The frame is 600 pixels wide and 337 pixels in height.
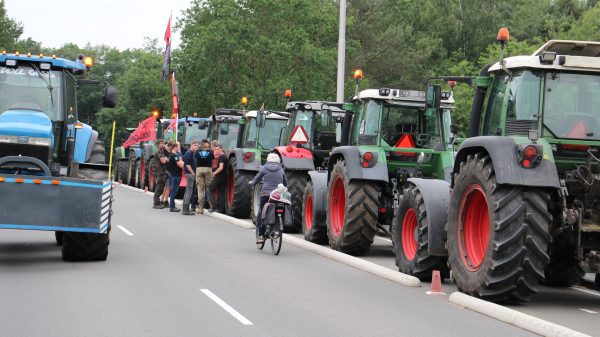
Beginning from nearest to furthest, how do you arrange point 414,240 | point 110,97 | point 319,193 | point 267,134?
point 414,240
point 110,97
point 319,193
point 267,134

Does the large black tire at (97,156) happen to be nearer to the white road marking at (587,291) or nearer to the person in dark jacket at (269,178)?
the person in dark jacket at (269,178)

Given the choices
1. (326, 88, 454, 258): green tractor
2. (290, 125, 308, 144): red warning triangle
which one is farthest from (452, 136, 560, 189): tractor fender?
(290, 125, 308, 144): red warning triangle

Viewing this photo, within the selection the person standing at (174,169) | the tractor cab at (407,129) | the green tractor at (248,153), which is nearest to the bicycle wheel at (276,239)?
the tractor cab at (407,129)

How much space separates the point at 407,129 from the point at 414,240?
377 centimetres

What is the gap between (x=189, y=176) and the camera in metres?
25.2

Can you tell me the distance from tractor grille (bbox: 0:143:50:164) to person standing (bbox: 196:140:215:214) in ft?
38.3

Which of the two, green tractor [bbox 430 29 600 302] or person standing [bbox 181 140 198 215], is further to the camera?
person standing [bbox 181 140 198 215]

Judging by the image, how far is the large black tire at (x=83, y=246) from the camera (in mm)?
13391

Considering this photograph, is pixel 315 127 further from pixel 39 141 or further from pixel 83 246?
pixel 39 141

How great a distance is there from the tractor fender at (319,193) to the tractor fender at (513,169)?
22.1ft

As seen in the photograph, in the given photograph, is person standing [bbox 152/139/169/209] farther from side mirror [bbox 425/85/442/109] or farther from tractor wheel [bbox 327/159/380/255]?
side mirror [bbox 425/85/442/109]

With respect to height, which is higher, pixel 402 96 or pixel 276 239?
pixel 402 96

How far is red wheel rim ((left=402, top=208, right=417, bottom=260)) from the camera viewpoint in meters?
12.9

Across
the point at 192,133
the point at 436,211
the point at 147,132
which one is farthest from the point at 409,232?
the point at 147,132
